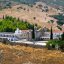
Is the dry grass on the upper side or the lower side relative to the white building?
upper

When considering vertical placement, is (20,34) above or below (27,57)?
below

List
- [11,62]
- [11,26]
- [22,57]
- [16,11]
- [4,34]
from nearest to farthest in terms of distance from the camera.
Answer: [11,62] < [22,57] < [4,34] < [11,26] < [16,11]

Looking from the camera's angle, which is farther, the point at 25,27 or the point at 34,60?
the point at 25,27

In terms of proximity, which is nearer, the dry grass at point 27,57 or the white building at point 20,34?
the dry grass at point 27,57

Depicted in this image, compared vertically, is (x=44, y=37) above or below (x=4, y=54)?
below

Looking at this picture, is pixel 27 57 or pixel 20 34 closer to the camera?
pixel 27 57

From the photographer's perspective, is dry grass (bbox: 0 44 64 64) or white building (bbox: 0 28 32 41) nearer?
dry grass (bbox: 0 44 64 64)

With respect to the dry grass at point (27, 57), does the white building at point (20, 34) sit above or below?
below

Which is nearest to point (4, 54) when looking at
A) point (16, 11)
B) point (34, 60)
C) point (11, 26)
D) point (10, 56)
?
point (10, 56)

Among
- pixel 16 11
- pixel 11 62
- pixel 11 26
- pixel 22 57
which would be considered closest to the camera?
pixel 11 62

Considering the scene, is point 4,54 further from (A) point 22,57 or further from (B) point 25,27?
(B) point 25,27
